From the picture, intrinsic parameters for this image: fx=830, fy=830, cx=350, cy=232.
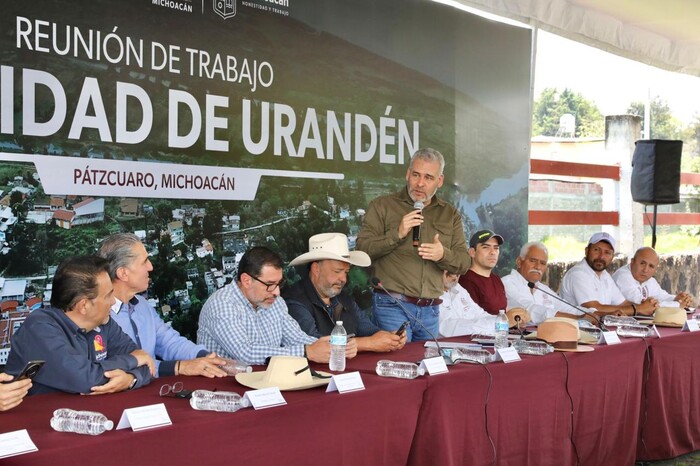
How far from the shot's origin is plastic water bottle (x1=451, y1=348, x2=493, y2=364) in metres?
3.01

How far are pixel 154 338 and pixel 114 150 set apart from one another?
3.47 ft

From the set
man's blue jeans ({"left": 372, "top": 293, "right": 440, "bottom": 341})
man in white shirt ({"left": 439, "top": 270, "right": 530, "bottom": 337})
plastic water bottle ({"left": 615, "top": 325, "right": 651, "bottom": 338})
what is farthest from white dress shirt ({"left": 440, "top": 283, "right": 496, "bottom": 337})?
plastic water bottle ({"left": 615, "top": 325, "right": 651, "bottom": 338})

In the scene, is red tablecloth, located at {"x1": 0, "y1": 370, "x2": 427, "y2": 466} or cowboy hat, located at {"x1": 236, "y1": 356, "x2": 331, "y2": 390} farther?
cowboy hat, located at {"x1": 236, "y1": 356, "x2": 331, "y2": 390}

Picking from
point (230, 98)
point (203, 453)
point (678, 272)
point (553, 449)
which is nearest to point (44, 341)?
point (203, 453)

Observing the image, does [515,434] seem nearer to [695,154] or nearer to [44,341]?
[44,341]

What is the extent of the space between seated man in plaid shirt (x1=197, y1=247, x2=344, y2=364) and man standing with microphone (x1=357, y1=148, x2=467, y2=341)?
2.70 ft

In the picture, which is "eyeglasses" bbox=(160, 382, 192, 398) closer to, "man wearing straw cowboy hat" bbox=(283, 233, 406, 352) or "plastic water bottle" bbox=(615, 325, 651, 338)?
"man wearing straw cowboy hat" bbox=(283, 233, 406, 352)

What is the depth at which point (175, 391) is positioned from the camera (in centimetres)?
235

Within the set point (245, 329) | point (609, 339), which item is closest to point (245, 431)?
point (245, 329)

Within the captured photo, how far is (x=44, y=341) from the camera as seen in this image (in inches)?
89.9

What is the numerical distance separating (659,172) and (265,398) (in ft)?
18.5

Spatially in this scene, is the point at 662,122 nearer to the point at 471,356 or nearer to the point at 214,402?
the point at 471,356

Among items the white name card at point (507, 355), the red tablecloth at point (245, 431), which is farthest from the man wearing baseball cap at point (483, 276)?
the red tablecloth at point (245, 431)

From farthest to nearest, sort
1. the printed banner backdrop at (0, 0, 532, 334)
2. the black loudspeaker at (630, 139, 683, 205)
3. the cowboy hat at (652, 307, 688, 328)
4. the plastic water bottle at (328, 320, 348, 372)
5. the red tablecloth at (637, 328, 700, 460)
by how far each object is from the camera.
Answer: the black loudspeaker at (630, 139, 683, 205)
the cowboy hat at (652, 307, 688, 328)
the red tablecloth at (637, 328, 700, 460)
the printed banner backdrop at (0, 0, 532, 334)
the plastic water bottle at (328, 320, 348, 372)
